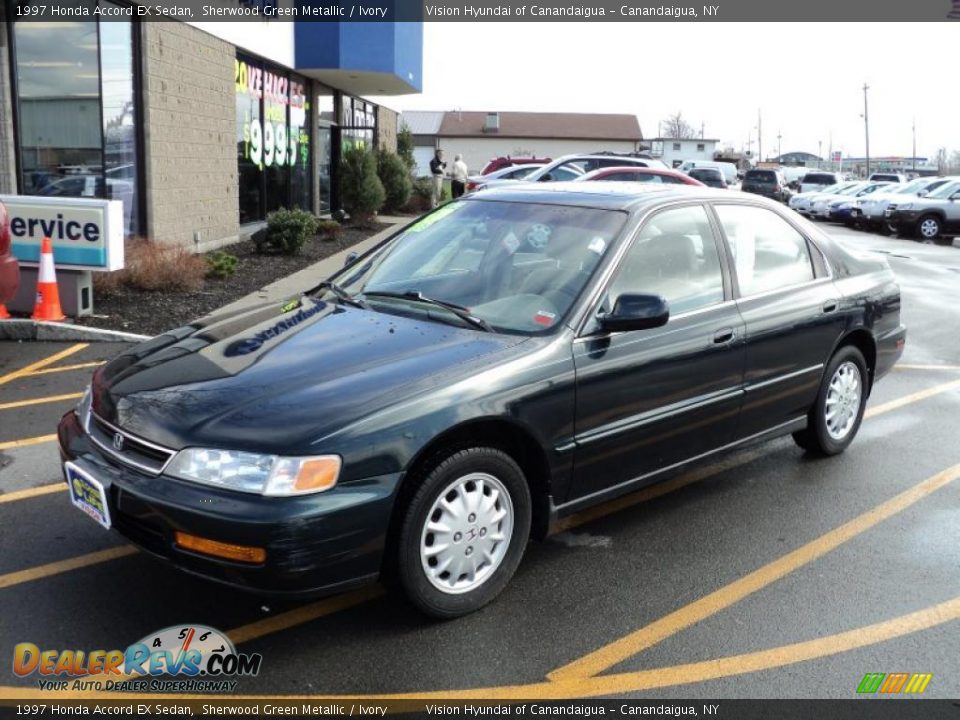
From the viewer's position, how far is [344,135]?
24438 mm

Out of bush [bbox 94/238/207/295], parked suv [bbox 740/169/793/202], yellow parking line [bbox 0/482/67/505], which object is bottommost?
yellow parking line [bbox 0/482/67/505]

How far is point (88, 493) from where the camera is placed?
3541 mm

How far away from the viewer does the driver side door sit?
4.08 meters

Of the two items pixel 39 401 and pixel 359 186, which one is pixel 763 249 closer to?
pixel 39 401

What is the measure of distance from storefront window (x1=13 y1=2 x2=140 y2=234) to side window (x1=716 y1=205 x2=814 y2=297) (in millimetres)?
8450

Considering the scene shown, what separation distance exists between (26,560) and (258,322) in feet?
4.72

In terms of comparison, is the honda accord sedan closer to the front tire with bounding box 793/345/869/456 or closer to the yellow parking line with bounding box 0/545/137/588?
the front tire with bounding box 793/345/869/456

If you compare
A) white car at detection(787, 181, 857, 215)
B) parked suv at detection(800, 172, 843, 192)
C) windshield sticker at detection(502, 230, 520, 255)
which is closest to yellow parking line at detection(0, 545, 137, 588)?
windshield sticker at detection(502, 230, 520, 255)

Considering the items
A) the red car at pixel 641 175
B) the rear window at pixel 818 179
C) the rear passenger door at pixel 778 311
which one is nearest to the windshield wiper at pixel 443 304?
the rear passenger door at pixel 778 311

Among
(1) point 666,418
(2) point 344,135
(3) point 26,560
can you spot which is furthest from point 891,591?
(2) point 344,135

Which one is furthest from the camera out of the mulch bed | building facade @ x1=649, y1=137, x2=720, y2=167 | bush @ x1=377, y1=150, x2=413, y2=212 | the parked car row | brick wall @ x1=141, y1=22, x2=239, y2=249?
building facade @ x1=649, y1=137, x2=720, y2=167

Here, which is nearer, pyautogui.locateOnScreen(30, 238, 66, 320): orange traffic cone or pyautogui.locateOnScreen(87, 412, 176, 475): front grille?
pyautogui.locateOnScreen(87, 412, 176, 475): front grille

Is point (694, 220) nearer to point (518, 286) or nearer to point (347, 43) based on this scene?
point (518, 286)

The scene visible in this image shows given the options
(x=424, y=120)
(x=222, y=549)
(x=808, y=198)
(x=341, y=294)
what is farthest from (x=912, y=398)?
(x=424, y=120)
